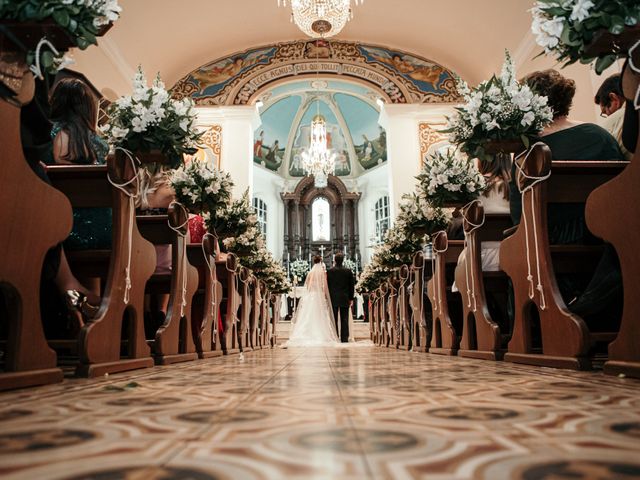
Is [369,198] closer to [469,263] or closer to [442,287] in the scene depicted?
[442,287]

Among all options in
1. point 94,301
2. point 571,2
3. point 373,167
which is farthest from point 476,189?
point 373,167

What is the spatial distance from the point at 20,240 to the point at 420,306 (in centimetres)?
343

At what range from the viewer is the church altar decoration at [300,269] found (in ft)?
53.6

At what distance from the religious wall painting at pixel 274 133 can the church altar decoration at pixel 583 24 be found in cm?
1497

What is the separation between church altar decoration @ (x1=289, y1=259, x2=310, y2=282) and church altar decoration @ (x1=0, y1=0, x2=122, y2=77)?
565 inches

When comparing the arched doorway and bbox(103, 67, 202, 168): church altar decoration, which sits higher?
the arched doorway

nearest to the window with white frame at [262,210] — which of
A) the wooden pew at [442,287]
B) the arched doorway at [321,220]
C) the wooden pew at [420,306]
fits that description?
the arched doorway at [321,220]

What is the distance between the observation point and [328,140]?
1847cm

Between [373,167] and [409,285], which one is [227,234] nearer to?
[409,285]

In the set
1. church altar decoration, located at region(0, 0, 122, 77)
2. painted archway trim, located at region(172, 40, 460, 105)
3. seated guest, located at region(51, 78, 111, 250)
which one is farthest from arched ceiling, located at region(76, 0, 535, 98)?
church altar decoration, located at region(0, 0, 122, 77)

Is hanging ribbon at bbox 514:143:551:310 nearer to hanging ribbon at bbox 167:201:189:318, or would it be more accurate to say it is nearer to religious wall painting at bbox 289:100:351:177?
hanging ribbon at bbox 167:201:189:318

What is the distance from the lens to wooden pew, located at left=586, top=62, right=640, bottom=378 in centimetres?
173

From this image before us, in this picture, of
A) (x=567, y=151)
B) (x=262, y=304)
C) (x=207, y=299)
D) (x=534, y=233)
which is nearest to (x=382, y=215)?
(x=262, y=304)

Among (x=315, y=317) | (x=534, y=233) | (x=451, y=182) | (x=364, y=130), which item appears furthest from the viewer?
(x=364, y=130)
